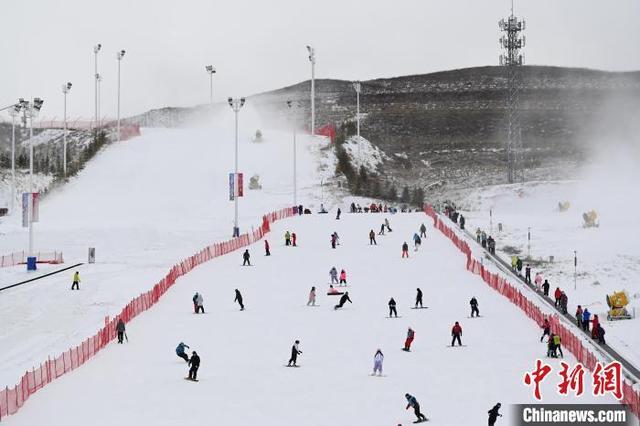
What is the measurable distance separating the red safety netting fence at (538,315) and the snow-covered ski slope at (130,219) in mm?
15725

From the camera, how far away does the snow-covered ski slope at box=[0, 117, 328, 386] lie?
38438 millimetres

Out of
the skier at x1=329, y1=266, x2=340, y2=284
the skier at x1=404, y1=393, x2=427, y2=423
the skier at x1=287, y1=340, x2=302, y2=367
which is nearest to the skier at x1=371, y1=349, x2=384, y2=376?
the skier at x1=287, y1=340, x2=302, y2=367

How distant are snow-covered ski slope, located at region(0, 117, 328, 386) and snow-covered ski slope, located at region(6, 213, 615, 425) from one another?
3260 mm

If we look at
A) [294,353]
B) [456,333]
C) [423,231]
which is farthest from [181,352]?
[423,231]

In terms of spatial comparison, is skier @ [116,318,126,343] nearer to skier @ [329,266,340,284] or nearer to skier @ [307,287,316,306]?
skier @ [307,287,316,306]

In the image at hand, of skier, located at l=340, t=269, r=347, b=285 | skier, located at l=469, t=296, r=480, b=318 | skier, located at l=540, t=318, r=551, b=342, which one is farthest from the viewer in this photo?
skier, located at l=340, t=269, r=347, b=285

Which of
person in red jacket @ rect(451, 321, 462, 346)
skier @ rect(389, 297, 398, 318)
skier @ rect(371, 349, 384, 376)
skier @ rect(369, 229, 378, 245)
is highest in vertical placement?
skier @ rect(369, 229, 378, 245)

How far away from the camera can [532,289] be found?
4447 centimetres

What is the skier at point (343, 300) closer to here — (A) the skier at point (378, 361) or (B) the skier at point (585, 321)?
(B) the skier at point (585, 321)

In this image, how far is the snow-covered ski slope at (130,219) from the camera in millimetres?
38438

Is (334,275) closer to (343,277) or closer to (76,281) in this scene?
(343,277)

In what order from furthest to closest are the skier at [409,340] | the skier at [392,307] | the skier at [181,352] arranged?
the skier at [392,307], the skier at [409,340], the skier at [181,352]

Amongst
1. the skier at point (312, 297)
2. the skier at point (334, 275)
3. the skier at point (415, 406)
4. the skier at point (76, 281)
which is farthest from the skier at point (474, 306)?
the skier at point (76, 281)

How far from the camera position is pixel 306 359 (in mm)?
30594
